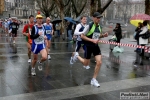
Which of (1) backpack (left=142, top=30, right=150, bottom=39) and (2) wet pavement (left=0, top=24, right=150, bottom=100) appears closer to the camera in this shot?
(2) wet pavement (left=0, top=24, right=150, bottom=100)

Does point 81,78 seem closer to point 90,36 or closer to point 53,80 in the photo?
point 53,80

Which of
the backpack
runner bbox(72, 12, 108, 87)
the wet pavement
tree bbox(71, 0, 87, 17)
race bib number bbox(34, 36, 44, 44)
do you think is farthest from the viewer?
tree bbox(71, 0, 87, 17)

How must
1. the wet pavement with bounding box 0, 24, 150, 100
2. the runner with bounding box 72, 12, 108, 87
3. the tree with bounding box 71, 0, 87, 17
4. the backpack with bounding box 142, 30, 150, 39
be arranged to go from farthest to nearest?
the tree with bounding box 71, 0, 87, 17 < the backpack with bounding box 142, 30, 150, 39 < the runner with bounding box 72, 12, 108, 87 < the wet pavement with bounding box 0, 24, 150, 100

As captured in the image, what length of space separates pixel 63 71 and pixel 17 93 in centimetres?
250

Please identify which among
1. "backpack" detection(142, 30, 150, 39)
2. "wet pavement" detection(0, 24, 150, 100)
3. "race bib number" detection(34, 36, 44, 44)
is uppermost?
"race bib number" detection(34, 36, 44, 44)

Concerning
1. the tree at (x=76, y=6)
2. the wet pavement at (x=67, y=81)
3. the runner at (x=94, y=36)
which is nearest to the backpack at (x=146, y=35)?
the wet pavement at (x=67, y=81)

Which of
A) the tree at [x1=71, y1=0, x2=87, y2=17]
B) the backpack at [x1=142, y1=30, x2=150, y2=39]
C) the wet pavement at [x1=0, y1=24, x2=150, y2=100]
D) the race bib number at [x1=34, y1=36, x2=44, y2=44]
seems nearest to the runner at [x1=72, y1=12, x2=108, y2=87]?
the wet pavement at [x1=0, y1=24, x2=150, y2=100]

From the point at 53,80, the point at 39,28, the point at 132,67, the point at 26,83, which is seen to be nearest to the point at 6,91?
the point at 26,83

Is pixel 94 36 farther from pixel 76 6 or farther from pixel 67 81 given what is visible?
pixel 76 6

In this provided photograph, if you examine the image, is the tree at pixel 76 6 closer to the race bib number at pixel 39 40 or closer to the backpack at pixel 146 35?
the backpack at pixel 146 35

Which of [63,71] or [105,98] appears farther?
[63,71]

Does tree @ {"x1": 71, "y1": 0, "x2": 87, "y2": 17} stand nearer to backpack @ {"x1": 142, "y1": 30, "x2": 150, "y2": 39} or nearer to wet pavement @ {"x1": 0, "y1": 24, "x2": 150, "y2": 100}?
backpack @ {"x1": 142, "y1": 30, "x2": 150, "y2": 39}

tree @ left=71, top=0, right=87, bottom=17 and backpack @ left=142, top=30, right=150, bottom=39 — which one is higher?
tree @ left=71, top=0, right=87, bottom=17

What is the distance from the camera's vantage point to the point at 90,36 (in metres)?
6.03
